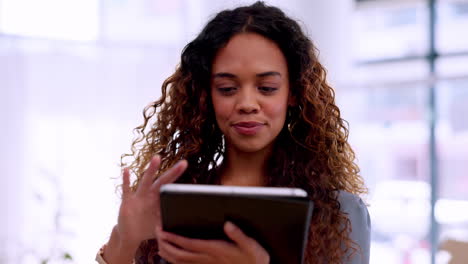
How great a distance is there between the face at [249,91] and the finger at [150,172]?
0.85 feet

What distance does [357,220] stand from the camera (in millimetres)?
1195

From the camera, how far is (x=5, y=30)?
256cm

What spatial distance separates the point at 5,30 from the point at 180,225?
2.09 meters

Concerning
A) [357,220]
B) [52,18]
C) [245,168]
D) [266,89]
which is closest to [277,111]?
[266,89]

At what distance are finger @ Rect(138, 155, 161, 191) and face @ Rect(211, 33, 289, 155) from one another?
259 mm

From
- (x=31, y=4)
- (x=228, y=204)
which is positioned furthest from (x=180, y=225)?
(x=31, y=4)

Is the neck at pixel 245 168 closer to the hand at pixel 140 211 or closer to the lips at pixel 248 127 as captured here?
the lips at pixel 248 127

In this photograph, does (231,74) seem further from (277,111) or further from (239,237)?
(239,237)

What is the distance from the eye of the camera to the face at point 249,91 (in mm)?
Answer: 1099

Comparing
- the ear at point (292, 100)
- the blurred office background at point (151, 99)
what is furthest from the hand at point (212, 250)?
the blurred office background at point (151, 99)

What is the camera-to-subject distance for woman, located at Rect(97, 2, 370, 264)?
1.11 m

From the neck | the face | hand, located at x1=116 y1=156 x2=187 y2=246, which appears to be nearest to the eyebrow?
the face

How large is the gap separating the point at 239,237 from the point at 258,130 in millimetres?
321

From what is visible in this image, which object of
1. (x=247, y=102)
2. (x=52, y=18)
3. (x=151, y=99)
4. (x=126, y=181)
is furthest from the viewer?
(x=151, y=99)
